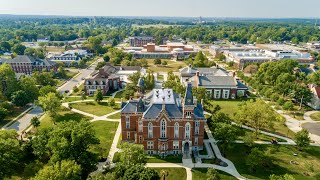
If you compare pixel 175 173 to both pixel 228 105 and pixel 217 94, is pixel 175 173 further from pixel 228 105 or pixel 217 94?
pixel 217 94

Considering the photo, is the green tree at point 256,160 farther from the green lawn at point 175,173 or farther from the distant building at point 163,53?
the distant building at point 163,53

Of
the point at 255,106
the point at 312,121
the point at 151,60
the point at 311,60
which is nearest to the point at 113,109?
the point at 255,106

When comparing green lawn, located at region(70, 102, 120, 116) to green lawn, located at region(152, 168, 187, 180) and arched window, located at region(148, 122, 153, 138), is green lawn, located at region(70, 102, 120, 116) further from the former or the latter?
green lawn, located at region(152, 168, 187, 180)

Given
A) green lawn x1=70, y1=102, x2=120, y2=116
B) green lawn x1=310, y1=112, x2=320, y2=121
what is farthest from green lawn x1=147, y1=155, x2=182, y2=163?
green lawn x1=310, y1=112, x2=320, y2=121

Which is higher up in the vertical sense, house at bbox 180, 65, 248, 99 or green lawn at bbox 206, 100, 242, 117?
house at bbox 180, 65, 248, 99

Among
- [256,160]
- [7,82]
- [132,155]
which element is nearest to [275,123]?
[256,160]

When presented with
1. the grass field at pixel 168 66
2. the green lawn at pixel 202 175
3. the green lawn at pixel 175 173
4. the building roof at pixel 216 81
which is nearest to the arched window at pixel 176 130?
the green lawn at pixel 175 173
